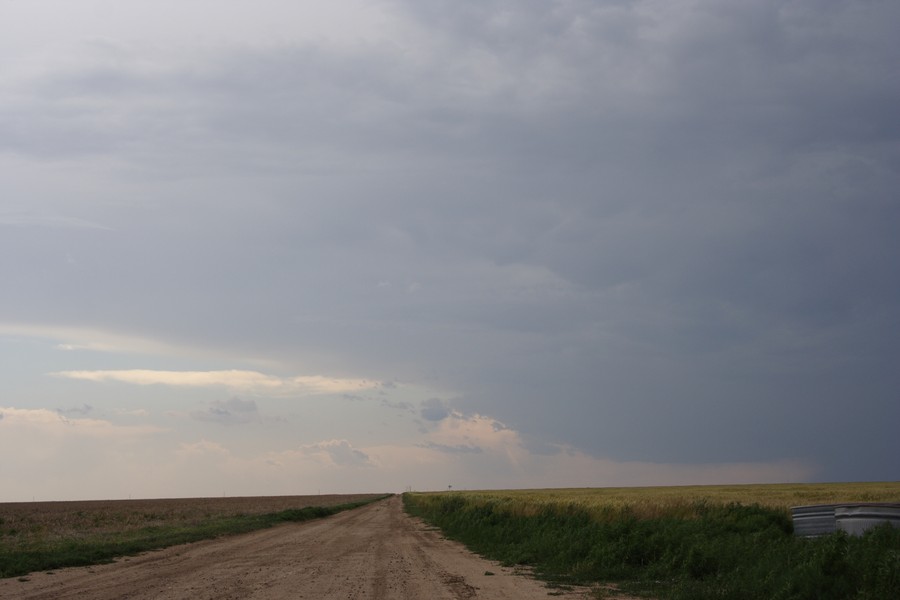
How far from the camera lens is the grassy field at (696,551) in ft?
44.1

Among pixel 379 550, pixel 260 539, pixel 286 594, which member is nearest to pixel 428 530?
pixel 260 539

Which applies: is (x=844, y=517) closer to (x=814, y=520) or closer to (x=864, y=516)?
(x=864, y=516)

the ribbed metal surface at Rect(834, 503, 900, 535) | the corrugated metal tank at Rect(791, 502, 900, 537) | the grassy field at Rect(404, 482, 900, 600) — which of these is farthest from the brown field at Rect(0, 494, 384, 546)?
the ribbed metal surface at Rect(834, 503, 900, 535)

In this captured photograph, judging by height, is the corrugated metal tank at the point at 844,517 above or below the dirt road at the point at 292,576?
above

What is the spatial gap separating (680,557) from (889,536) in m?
5.23

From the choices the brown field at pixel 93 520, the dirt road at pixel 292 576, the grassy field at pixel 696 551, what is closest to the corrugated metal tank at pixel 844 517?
the grassy field at pixel 696 551

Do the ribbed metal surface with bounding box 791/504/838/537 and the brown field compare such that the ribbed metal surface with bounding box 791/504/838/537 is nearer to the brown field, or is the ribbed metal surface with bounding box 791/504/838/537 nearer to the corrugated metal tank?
the corrugated metal tank

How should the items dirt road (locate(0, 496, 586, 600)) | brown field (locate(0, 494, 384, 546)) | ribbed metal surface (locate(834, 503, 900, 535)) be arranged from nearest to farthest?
1. dirt road (locate(0, 496, 586, 600))
2. ribbed metal surface (locate(834, 503, 900, 535))
3. brown field (locate(0, 494, 384, 546))

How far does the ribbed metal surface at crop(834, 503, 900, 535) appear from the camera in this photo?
17578 millimetres

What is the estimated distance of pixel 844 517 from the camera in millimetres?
18844

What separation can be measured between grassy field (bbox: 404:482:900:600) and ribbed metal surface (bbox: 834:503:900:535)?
0.93m

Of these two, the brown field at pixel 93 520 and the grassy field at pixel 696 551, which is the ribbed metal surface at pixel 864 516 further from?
the brown field at pixel 93 520

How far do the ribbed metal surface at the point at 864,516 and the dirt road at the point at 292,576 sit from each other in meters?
7.19

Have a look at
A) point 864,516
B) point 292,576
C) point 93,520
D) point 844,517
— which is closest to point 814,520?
point 844,517
